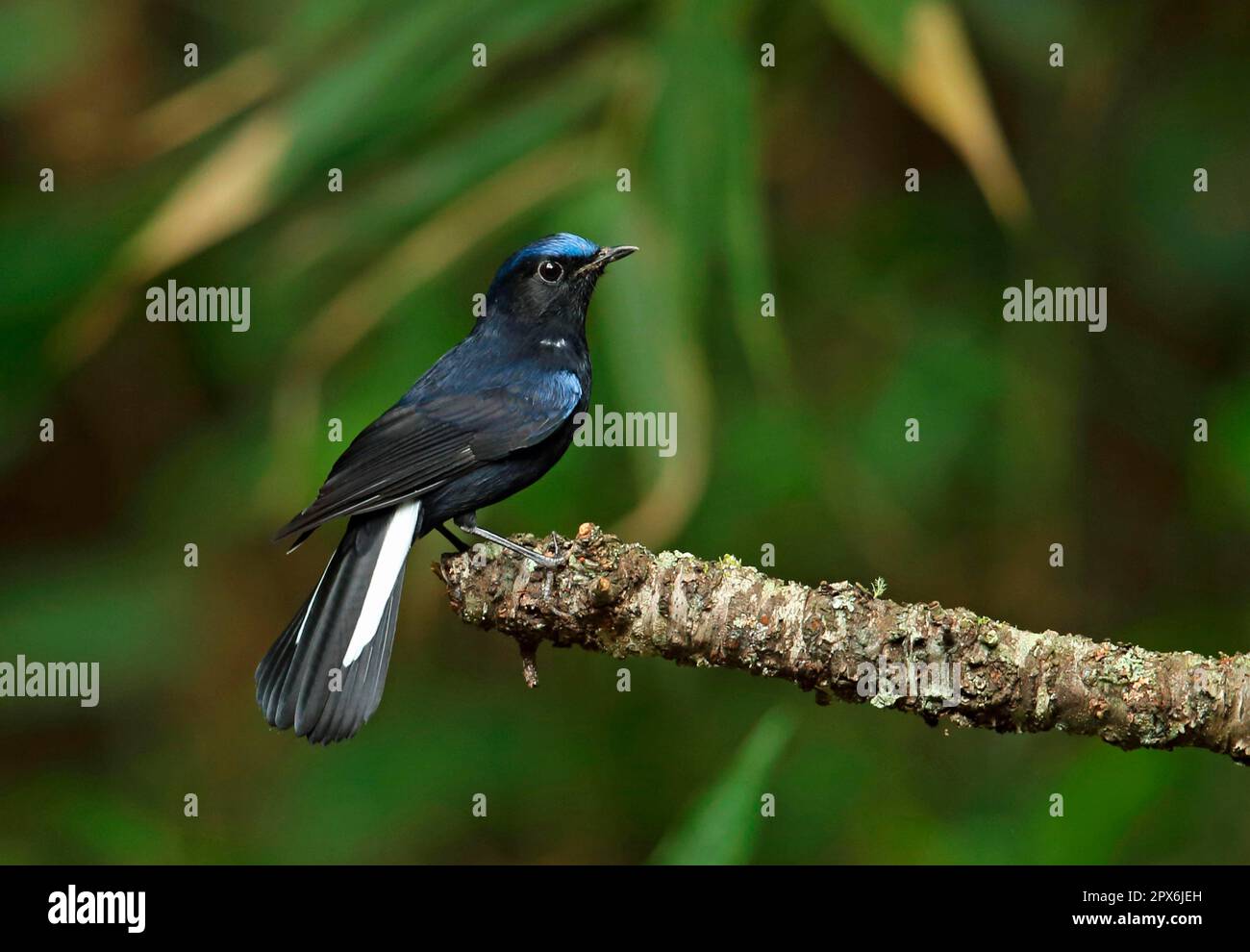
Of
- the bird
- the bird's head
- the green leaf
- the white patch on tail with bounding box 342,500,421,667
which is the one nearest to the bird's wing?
the bird

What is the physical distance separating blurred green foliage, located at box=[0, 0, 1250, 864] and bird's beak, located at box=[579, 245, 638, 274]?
58mm

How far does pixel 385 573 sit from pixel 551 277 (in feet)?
3.29

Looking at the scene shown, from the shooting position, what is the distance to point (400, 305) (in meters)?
3.91

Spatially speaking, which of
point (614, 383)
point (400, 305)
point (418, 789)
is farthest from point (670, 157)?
point (418, 789)

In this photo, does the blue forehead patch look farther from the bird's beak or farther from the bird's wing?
the bird's wing

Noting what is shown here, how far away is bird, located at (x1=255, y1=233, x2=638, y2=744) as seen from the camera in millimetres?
2828

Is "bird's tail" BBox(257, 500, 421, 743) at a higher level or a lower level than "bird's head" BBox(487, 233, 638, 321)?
lower

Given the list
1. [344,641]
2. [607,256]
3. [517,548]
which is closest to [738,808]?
[517,548]

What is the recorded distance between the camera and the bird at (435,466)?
2.83 m

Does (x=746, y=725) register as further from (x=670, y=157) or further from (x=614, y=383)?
(x=670, y=157)

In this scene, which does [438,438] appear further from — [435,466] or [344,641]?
[344,641]

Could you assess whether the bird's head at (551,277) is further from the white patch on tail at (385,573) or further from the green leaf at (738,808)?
the green leaf at (738,808)

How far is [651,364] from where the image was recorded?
3.48 metres

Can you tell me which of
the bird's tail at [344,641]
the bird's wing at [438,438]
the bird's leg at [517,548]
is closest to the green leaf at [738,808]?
the bird's leg at [517,548]
